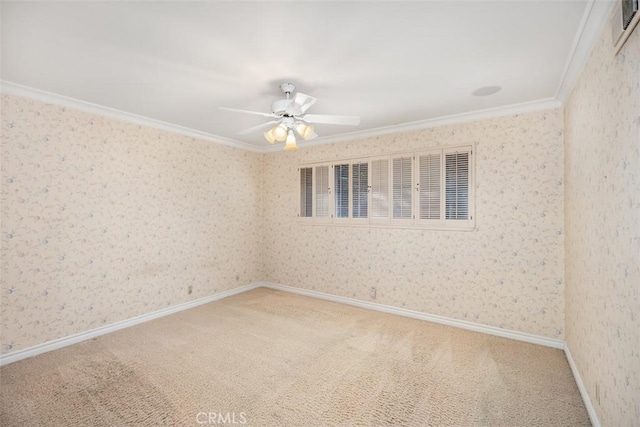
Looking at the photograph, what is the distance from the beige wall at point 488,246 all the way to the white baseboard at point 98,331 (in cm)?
191

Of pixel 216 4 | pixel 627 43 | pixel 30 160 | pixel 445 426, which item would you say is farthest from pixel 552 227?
pixel 30 160

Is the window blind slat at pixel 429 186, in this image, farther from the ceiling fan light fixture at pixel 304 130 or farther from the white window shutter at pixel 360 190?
the ceiling fan light fixture at pixel 304 130

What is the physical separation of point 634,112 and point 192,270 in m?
4.51

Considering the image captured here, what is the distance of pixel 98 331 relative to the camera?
10.4 ft

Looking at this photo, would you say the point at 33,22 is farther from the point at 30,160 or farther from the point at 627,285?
the point at 627,285

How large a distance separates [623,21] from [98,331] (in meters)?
4.79

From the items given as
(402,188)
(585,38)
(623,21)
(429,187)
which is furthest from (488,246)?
(623,21)

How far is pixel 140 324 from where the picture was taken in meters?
3.50

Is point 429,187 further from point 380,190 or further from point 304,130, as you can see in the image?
point 304,130

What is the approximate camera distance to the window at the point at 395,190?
3.42m

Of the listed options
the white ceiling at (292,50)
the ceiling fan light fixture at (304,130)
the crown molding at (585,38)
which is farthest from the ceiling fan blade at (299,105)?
the crown molding at (585,38)

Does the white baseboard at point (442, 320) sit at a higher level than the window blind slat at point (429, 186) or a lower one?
lower

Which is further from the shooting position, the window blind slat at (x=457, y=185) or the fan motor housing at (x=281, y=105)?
the window blind slat at (x=457, y=185)

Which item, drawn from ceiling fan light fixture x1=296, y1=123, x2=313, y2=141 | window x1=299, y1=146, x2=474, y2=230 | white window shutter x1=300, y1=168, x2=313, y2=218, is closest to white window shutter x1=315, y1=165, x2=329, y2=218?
window x1=299, y1=146, x2=474, y2=230
